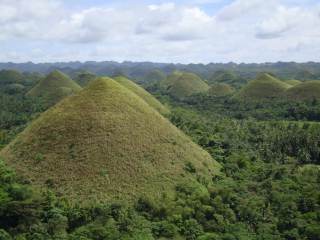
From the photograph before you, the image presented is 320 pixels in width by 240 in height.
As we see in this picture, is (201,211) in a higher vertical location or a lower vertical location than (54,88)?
lower

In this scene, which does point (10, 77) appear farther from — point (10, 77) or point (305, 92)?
point (305, 92)

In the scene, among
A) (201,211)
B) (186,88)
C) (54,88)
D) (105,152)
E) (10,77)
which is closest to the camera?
(201,211)

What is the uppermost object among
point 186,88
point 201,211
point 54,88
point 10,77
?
point 10,77

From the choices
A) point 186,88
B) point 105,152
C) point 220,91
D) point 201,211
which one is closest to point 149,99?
point 105,152

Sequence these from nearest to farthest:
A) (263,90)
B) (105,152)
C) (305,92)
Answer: (105,152) < (305,92) < (263,90)

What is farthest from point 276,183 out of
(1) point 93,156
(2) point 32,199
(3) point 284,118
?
(3) point 284,118
